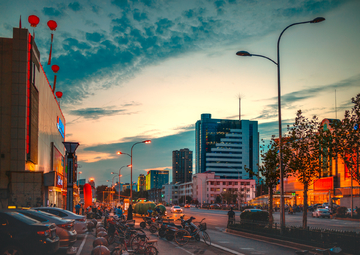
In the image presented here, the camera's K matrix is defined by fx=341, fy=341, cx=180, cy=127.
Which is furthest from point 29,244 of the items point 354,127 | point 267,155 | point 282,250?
point 267,155


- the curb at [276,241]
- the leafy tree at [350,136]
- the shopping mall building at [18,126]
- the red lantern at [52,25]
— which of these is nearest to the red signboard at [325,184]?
the curb at [276,241]

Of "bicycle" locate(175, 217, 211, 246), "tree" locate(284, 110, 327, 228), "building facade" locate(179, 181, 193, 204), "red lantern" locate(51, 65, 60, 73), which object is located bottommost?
"building facade" locate(179, 181, 193, 204)

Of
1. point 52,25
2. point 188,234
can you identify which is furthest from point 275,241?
point 52,25

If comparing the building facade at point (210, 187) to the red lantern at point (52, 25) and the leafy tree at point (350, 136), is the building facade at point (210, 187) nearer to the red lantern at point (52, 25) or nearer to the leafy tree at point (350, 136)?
the red lantern at point (52, 25)

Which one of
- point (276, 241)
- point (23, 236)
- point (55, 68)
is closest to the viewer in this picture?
→ point (23, 236)

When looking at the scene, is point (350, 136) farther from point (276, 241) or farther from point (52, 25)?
point (52, 25)

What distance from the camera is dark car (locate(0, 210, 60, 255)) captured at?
33.1ft

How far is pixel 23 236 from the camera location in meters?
10.3

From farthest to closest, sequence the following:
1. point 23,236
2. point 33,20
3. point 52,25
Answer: point 52,25 < point 33,20 < point 23,236

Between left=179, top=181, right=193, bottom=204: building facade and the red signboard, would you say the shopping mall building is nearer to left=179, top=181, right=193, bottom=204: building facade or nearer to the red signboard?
the red signboard

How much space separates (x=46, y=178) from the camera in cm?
3416

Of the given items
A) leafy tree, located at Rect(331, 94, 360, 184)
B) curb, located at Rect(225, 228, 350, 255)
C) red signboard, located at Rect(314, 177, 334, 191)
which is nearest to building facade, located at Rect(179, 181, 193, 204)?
red signboard, located at Rect(314, 177, 334, 191)

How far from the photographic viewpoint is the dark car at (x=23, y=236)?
33.1ft

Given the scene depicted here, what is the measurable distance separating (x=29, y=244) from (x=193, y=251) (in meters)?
7.49
